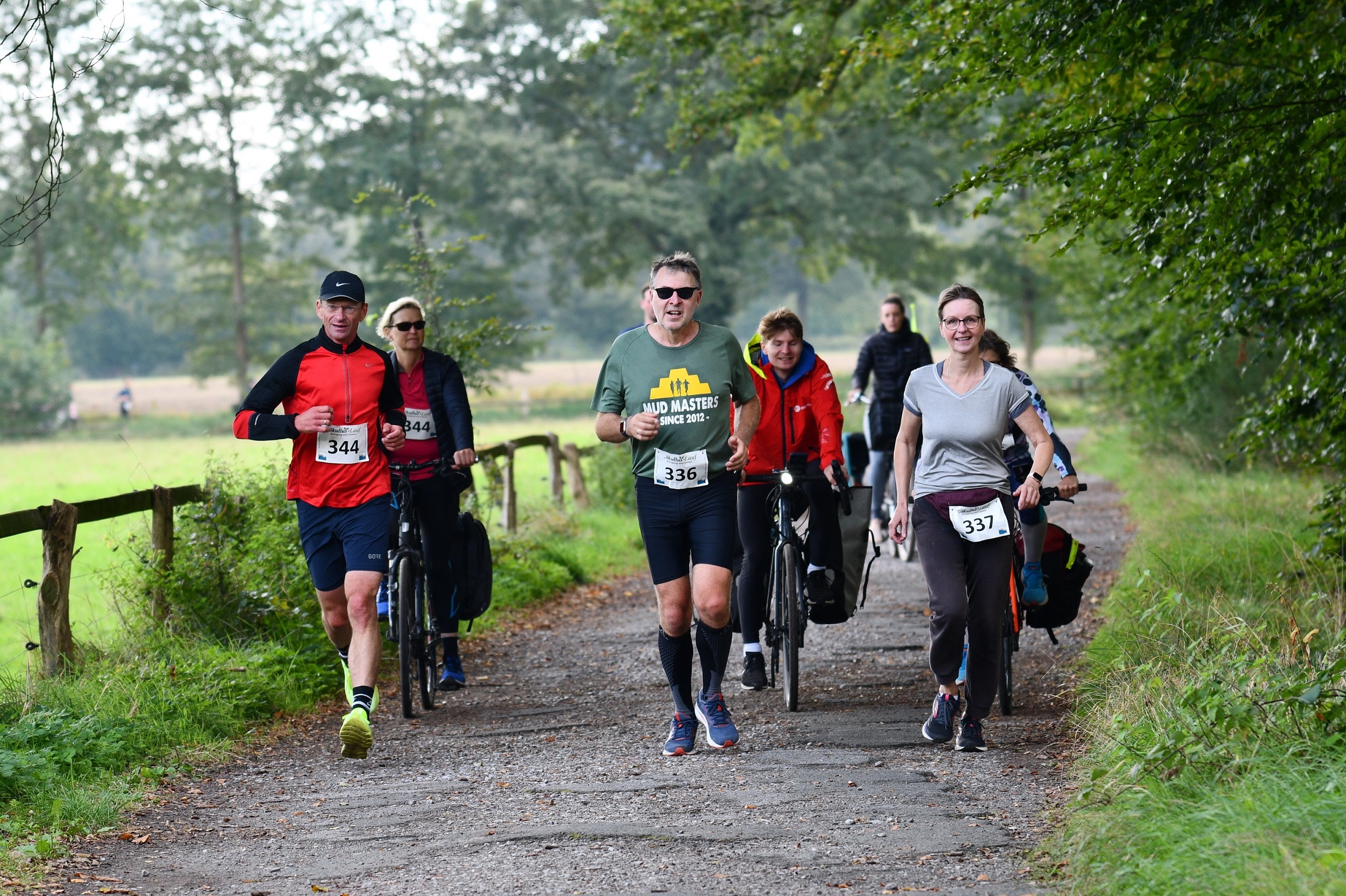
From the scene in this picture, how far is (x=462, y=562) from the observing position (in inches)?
322

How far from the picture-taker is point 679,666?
6543 mm

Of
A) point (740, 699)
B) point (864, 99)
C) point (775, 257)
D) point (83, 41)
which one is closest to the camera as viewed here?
point (83, 41)

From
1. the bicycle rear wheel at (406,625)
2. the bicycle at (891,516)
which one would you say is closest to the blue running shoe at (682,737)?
the bicycle rear wheel at (406,625)

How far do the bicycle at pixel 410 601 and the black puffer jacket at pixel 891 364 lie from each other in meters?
5.03

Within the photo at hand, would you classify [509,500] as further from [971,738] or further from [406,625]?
[971,738]

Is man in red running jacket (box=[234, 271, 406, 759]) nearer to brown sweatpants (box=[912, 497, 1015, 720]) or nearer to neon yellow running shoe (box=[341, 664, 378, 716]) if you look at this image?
neon yellow running shoe (box=[341, 664, 378, 716])

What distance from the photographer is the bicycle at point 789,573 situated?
7.33m

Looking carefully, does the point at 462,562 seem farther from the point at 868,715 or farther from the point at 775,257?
the point at 775,257

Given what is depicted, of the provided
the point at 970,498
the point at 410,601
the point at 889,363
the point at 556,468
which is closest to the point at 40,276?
the point at 556,468

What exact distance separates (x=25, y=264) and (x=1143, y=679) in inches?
2291

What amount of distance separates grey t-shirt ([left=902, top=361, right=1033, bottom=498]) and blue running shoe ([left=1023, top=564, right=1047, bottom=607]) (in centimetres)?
113

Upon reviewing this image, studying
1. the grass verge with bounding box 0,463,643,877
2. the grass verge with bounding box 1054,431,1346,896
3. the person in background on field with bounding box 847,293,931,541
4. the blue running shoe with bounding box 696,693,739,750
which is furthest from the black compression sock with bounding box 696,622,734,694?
the person in background on field with bounding box 847,293,931,541

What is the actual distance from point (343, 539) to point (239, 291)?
167ft

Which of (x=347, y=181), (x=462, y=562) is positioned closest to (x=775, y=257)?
(x=347, y=181)
